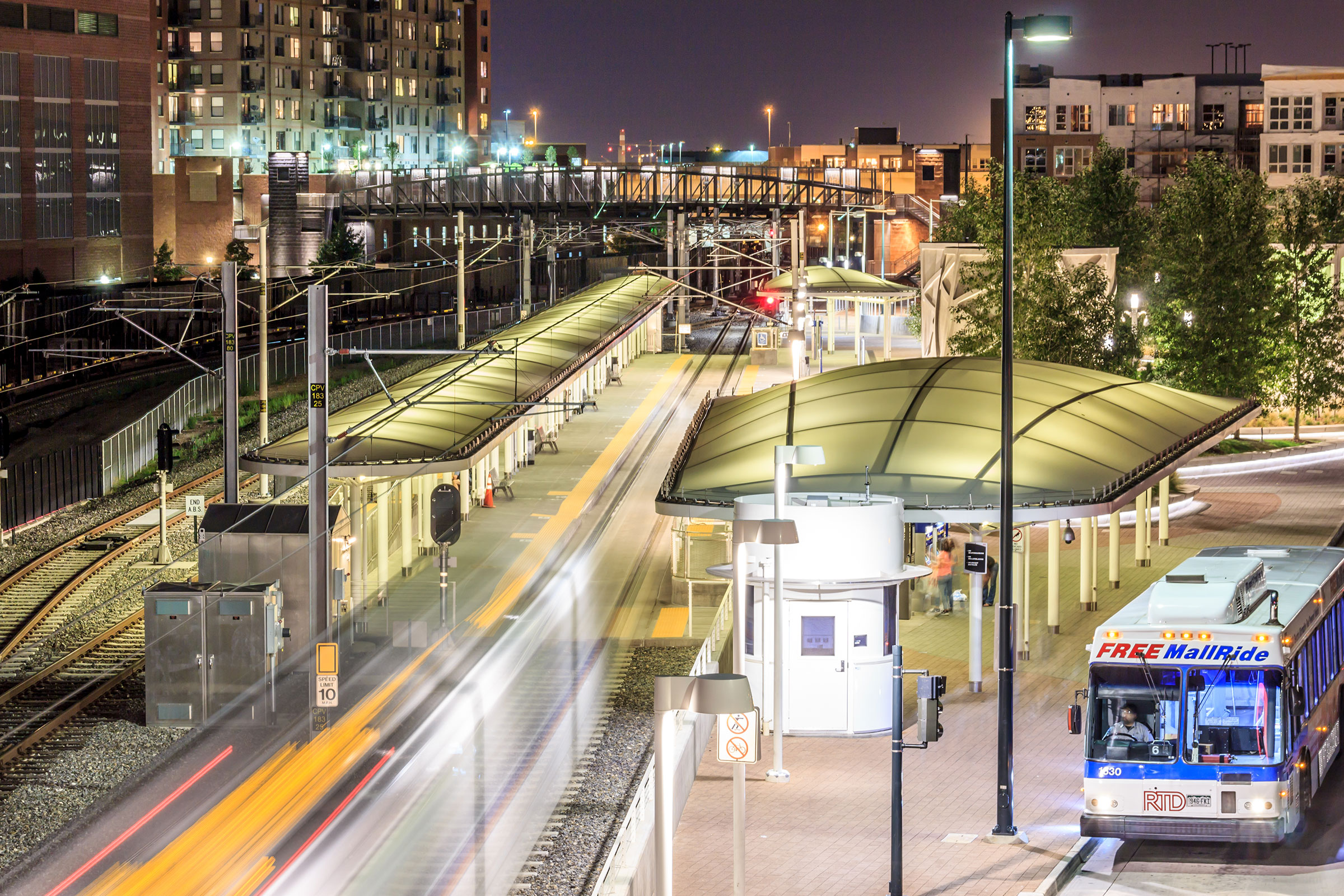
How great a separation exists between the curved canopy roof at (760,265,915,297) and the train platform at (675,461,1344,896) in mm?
37898

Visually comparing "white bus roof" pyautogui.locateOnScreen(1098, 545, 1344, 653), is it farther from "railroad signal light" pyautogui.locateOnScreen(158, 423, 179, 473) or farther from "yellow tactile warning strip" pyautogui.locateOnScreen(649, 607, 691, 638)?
"railroad signal light" pyautogui.locateOnScreen(158, 423, 179, 473)

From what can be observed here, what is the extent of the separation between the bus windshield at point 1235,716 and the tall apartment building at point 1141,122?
106492mm

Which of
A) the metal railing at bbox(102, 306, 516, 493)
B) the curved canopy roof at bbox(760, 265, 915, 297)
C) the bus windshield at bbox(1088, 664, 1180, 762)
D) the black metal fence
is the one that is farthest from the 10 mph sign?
the curved canopy roof at bbox(760, 265, 915, 297)

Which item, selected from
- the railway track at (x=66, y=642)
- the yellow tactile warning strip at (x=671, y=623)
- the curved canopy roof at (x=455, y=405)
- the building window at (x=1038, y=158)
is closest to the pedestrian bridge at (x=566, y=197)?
the building window at (x=1038, y=158)

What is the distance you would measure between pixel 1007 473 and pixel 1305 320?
131ft

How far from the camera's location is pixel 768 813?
1673cm

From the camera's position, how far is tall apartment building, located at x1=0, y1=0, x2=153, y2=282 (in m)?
74.9

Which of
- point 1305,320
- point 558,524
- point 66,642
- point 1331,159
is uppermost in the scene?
point 1331,159

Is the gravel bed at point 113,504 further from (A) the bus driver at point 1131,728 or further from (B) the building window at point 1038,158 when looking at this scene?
(B) the building window at point 1038,158

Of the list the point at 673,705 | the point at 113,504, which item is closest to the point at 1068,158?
the point at 113,504

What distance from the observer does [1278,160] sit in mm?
105438

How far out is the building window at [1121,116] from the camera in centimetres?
12386

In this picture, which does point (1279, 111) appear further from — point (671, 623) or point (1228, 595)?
point (1228, 595)

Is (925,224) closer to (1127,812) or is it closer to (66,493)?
(66,493)
